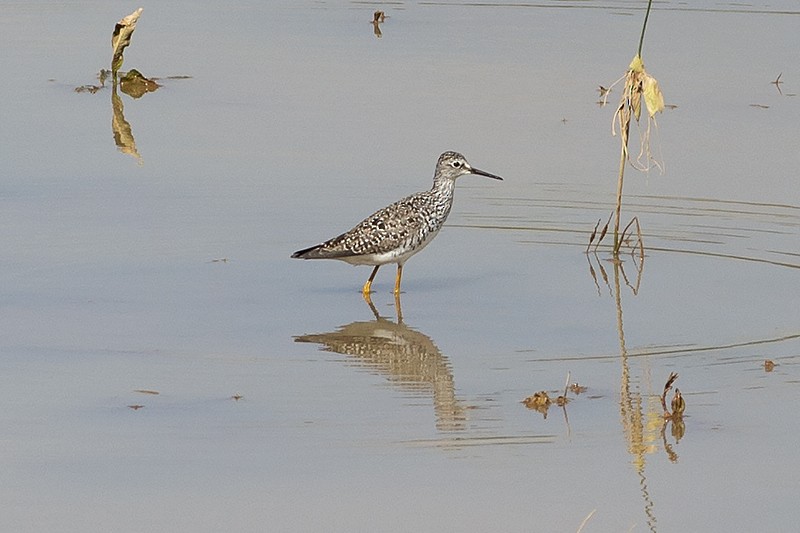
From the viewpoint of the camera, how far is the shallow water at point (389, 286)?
741cm

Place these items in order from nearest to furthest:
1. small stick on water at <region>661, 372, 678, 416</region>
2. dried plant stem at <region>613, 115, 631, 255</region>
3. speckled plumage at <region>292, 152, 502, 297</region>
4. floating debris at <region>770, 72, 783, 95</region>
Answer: small stick on water at <region>661, 372, 678, 416</region> → speckled plumage at <region>292, 152, 502, 297</region> → dried plant stem at <region>613, 115, 631, 255</region> → floating debris at <region>770, 72, 783, 95</region>

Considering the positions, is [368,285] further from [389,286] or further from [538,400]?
[538,400]

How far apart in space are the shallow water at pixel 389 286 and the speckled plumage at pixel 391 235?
0.87ft

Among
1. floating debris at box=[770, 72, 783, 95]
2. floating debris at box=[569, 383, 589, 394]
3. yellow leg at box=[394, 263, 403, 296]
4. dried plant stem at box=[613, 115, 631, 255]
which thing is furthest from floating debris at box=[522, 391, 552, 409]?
floating debris at box=[770, 72, 783, 95]

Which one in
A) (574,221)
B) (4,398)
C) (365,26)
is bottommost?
(4,398)

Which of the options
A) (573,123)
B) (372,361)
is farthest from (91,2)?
(372,361)

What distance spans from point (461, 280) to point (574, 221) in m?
1.63

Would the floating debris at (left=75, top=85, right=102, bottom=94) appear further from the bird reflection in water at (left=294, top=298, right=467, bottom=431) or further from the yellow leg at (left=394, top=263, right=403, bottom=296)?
the bird reflection in water at (left=294, top=298, right=467, bottom=431)

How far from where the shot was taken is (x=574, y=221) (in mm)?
12719

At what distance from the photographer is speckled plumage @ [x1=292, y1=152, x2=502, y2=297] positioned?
11.2 m

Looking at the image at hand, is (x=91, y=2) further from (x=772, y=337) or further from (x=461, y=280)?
(x=772, y=337)

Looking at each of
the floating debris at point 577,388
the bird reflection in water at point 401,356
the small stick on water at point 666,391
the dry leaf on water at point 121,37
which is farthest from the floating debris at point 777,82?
the small stick on water at point 666,391

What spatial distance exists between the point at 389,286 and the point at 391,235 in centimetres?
58

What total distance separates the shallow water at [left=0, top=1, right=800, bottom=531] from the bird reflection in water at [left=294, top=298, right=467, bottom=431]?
0.10 feet
